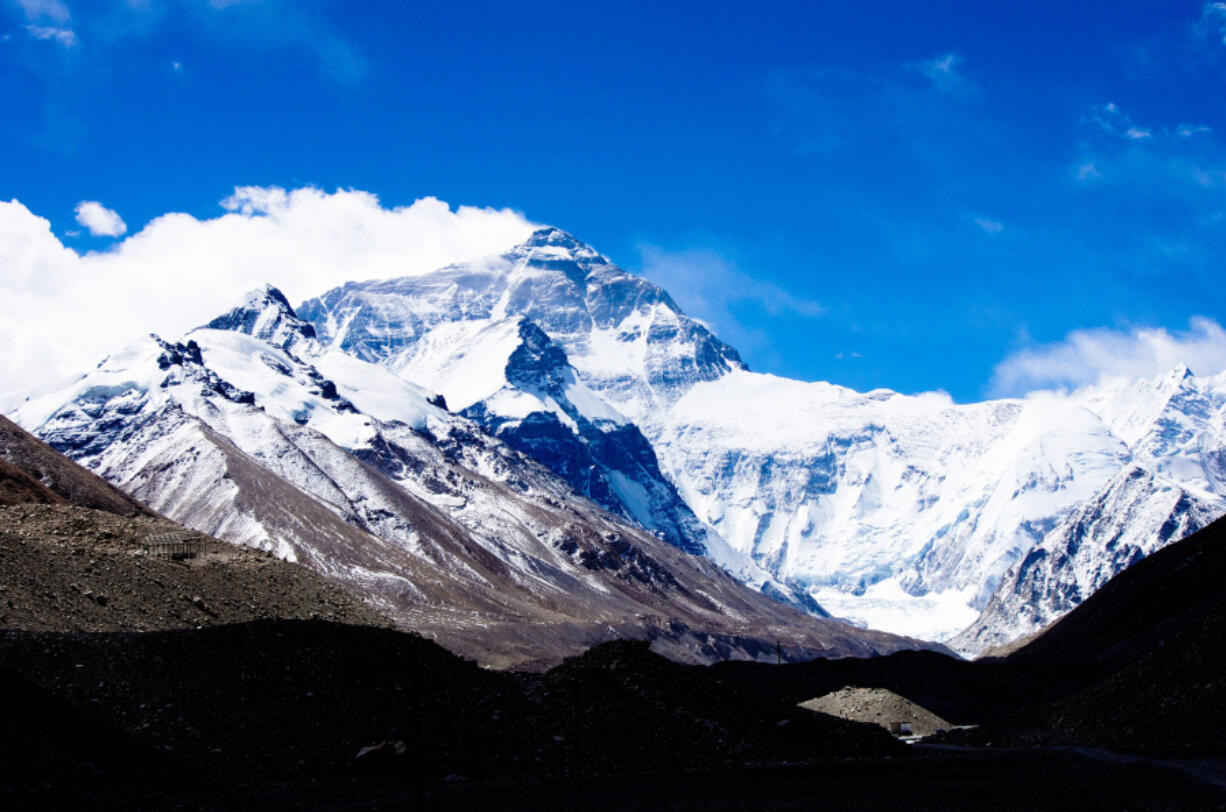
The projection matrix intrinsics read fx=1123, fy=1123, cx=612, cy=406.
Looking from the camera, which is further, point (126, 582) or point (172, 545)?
point (172, 545)

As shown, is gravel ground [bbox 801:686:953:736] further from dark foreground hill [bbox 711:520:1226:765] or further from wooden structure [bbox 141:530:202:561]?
wooden structure [bbox 141:530:202:561]

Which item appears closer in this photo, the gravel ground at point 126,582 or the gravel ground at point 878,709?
the gravel ground at point 126,582

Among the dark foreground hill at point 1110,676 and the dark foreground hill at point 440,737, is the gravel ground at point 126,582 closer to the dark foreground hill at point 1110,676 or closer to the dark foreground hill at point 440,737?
the dark foreground hill at point 440,737

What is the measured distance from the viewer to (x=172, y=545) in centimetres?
6869

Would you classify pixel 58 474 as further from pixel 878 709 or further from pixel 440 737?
pixel 440 737

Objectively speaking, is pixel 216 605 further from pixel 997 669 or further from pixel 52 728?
pixel 997 669

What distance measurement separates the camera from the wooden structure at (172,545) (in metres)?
66.8

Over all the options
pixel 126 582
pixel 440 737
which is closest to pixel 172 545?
pixel 126 582

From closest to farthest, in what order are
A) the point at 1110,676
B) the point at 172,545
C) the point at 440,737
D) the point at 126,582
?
the point at 440,737 < the point at 126,582 < the point at 172,545 < the point at 1110,676

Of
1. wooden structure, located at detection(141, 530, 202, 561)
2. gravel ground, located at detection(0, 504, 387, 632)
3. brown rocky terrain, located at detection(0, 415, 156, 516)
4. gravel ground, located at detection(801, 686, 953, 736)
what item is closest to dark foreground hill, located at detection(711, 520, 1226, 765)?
gravel ground, located at detection(801, 686, 953, 736)

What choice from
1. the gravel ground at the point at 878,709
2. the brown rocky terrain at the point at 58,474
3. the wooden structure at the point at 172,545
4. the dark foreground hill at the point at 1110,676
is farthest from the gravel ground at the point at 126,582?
the brown rocky terrain at the point at 58,474

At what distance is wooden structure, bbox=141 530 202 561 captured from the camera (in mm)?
66812

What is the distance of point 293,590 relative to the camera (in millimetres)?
68938

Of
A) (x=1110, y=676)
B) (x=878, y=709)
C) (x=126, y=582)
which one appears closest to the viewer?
(x=126, y=582)
